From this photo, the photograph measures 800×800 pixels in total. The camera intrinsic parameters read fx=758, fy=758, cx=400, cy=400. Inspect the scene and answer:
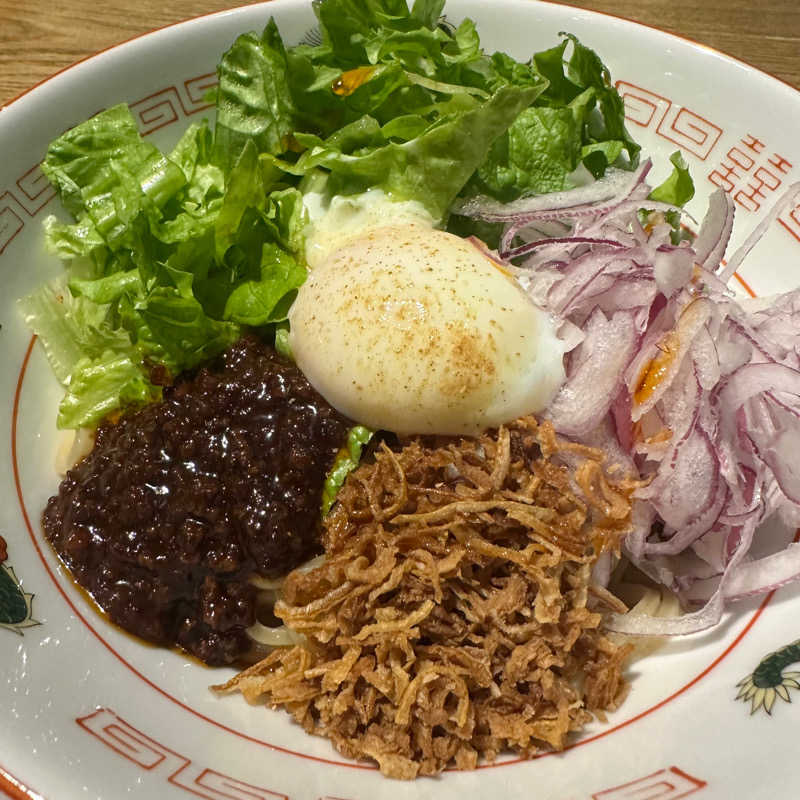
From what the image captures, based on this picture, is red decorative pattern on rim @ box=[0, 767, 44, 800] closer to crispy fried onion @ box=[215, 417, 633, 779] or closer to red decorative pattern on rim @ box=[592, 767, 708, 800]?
crispy fried onion @ box=[215, 417, 633, 779]

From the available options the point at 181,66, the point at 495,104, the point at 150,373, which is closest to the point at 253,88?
the point at 181,66

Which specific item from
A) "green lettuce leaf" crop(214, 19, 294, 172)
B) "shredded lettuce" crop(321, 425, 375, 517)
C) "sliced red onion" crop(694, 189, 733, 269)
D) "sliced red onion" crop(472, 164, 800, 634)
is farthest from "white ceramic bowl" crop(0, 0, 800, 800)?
"shredded lettuce" crop(321, 425, 375, 517)

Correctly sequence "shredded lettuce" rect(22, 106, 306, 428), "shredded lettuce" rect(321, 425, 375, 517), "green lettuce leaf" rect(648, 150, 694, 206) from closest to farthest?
"shredded lettuce" rect(321, 425, 375, 517), "shredded lettuce" rect(22, 106, 306, 428), "green lettuce leaf" rect(648, 150, 694, 206)

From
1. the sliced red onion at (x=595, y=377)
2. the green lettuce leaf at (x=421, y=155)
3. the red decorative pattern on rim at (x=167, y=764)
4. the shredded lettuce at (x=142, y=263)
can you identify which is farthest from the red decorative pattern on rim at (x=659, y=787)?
the green lettuce leaf at (x=421, y=155)

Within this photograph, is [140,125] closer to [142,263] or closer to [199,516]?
[142,263]

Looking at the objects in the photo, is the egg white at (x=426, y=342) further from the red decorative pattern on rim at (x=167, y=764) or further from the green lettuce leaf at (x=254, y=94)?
the red decorative pattern on rim at (x=167, y=764)

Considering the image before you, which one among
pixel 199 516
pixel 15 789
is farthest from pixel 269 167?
pixel 15 789
